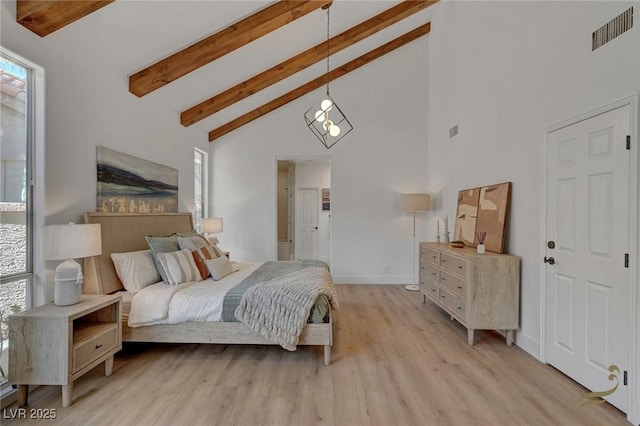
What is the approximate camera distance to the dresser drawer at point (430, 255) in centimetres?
402

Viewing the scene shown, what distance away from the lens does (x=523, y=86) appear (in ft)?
10.4

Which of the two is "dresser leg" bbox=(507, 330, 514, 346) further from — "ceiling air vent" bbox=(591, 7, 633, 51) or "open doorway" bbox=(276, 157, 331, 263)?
"open doorway" bbox=(276, 157, 331, 263)

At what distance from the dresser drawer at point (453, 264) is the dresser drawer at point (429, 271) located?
0.69ft

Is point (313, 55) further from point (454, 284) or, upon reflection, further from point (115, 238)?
point (454, 284)

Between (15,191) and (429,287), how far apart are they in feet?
14.0

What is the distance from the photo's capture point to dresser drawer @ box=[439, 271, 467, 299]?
3.27 meters

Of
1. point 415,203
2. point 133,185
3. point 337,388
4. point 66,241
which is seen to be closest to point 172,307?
point 66,241

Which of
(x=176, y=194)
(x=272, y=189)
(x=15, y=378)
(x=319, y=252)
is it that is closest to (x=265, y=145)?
(x=272, y=189)

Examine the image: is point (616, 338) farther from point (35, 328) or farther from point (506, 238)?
point (35, 328)

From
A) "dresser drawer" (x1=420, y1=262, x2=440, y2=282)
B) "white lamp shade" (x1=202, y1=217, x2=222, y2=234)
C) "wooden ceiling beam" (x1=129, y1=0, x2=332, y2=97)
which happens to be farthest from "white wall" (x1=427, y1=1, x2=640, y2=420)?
"white lamp shade" (x1=202, y1=217, x2=222, y2=234)

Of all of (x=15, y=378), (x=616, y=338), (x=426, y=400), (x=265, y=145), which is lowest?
(x=426, y=400)

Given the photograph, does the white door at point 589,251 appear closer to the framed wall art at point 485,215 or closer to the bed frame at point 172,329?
the framed wall art at point 485,215

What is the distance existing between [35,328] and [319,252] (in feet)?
21.5

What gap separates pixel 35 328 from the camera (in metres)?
2.13
